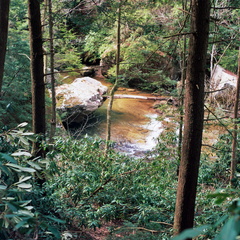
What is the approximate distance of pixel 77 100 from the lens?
12.3m

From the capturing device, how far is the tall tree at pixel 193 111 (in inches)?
103

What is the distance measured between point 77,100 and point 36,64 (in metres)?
8.02

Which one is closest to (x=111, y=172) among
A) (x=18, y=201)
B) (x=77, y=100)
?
(x=18, y=201)

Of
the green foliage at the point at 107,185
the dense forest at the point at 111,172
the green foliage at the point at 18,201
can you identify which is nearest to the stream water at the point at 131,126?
the dense forest at the point at 111,172

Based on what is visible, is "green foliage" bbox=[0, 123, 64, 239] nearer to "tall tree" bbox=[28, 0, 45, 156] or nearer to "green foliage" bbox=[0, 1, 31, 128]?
"tall tree" bbox=[28, 0, 45, 156]

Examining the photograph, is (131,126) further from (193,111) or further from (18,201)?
(18,201)

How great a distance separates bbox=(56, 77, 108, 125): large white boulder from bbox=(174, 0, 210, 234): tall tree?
8.69m

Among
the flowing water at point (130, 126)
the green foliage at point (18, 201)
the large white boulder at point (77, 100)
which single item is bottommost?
the flowing water at point (130, 126)

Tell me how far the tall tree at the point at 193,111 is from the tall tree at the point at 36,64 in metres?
2.36

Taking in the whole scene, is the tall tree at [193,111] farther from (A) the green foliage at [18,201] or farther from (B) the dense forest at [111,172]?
(A) the green foliage at [18,201]

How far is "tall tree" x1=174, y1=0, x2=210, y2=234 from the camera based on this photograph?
8.56ft

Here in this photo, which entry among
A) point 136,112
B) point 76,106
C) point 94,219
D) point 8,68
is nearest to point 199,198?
point 94,219

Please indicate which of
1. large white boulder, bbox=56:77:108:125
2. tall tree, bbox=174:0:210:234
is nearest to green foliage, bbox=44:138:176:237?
tall tree, bbox=174:0:210:234

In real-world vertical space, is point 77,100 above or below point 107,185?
above
